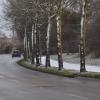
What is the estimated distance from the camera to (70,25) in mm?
96938

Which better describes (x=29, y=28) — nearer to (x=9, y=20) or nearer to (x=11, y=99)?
(x=9, y=20)

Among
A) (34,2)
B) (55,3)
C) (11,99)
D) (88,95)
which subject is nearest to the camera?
(11,99)

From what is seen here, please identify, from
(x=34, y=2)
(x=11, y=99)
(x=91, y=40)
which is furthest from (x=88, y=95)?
(x=91, y=40)

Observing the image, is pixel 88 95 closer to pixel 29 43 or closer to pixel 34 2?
pixel 34 2

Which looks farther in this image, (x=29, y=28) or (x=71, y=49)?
(x=71, y=49)

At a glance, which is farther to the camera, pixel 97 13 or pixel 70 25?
pixel 70 25

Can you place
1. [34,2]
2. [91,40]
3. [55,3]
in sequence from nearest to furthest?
[55,3] < [34,2] < [91,40]

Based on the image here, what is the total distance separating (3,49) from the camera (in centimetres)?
16138

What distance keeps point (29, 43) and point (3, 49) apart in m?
88.1

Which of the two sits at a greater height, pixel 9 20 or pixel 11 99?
pixel 9 20

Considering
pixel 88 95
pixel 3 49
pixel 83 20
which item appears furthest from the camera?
pixel 3 49

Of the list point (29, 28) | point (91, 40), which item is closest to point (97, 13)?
point (91, 40)

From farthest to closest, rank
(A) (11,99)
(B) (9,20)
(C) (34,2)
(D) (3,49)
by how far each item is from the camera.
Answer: (D) (3,49), (B) (9,20), (C) (34,2), (A) (11,99)

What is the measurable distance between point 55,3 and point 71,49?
62.0 m
